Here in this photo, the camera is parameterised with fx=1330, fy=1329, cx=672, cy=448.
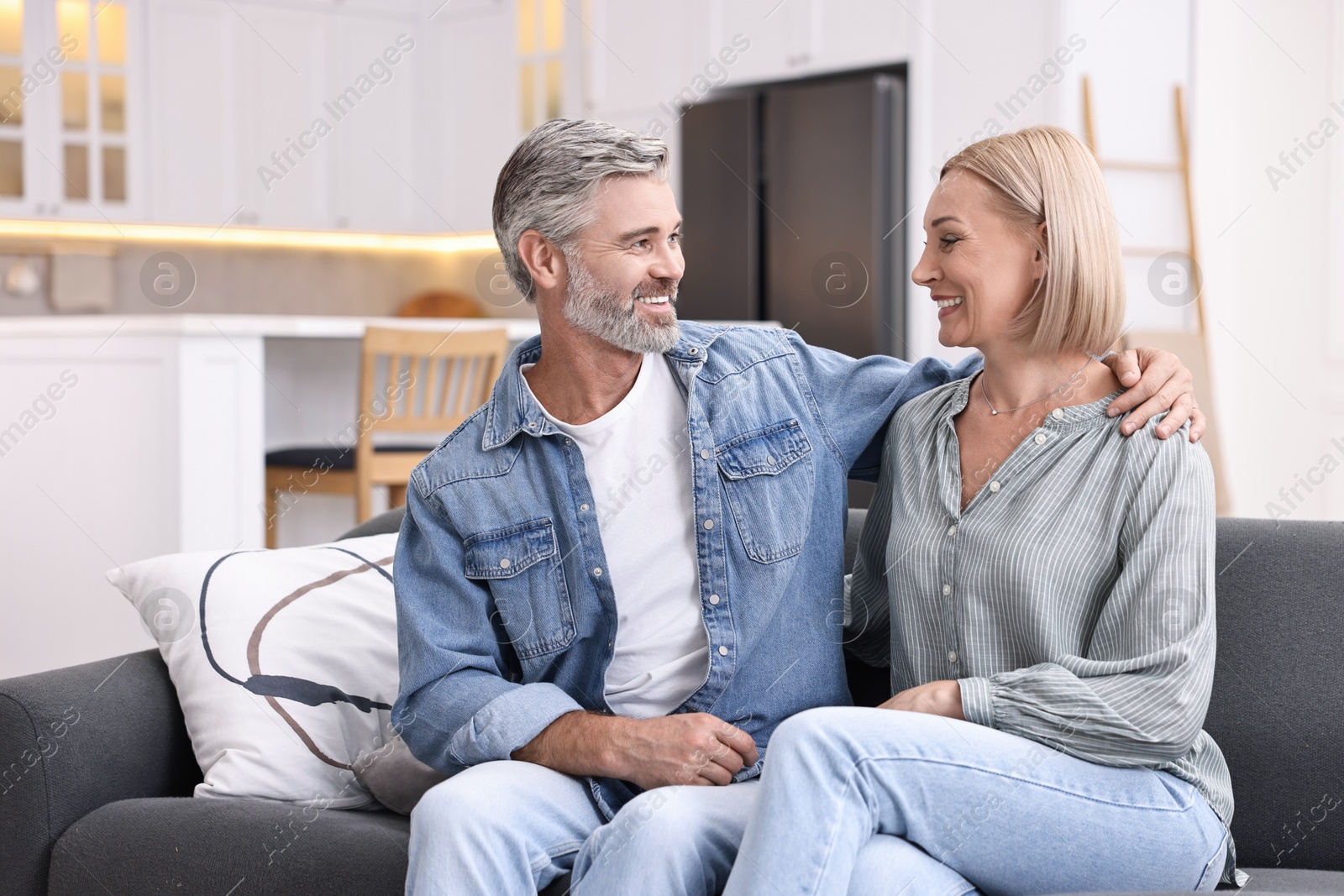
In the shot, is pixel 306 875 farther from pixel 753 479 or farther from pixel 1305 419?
pixel 1305 419

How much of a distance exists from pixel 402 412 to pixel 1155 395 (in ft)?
8.89

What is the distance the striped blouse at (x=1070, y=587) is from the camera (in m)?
1.27

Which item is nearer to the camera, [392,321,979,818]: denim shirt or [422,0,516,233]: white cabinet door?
[392,321,979,818]: denim shirt

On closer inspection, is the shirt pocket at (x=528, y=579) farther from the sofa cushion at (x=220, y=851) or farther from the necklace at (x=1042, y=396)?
the necklace at (x=1042, y=396)

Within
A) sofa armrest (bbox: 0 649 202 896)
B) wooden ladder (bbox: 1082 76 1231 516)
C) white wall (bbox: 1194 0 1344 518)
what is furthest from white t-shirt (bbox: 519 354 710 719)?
white wall (bbox: 1194 0 1344 518)

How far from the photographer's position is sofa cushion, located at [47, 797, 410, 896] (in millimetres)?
1510

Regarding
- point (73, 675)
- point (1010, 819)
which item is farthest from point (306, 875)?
point (1010, 819)

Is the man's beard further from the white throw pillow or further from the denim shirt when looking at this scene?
the white throw pillow

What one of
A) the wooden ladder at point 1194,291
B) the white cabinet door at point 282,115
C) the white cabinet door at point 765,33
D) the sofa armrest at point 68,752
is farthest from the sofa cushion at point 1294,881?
the white cabinet door at point 282,115

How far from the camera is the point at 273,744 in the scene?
5.58ft

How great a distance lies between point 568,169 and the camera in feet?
5.37

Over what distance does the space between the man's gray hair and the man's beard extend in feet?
0.23

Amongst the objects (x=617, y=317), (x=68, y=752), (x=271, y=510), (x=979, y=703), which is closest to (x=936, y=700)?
(x=979, y=703)

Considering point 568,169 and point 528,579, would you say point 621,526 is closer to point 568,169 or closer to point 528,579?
point 528,579
